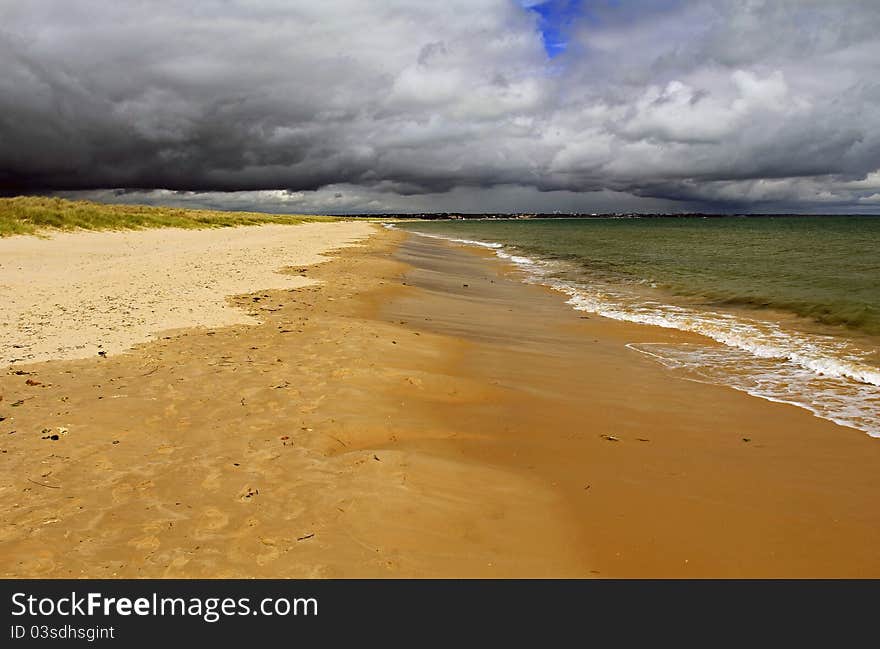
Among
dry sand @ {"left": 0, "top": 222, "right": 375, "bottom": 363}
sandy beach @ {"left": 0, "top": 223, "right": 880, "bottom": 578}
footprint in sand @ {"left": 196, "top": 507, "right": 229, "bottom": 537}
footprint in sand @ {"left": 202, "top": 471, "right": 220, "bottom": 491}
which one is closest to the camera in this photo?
sandy beach @ {"left": 0, "top": 223, "right": 880, "bottom": 578}

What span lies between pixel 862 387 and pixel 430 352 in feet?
23.1

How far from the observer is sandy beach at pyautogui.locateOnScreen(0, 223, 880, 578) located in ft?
12.9

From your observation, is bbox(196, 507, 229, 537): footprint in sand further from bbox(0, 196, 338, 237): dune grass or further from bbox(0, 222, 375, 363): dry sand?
bbox(0, 196, 338, 237): dune grass

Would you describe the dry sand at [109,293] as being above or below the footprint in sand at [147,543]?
above

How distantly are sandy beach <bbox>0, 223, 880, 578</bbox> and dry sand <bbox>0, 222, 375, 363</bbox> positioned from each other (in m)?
0.20

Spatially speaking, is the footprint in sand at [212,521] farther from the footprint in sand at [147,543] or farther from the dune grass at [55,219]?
the dune grass at [55,219]

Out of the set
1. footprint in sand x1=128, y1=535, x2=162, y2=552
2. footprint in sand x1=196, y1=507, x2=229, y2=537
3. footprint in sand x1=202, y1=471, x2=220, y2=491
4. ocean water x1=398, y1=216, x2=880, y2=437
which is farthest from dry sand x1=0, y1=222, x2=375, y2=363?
ocean water x1=398, y1=216, x2=880, y2=437

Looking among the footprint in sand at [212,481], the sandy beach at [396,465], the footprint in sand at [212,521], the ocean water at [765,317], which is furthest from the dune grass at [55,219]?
the footprint in sand at [212,521]

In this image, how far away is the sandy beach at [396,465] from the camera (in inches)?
155

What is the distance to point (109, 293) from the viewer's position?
13398mm

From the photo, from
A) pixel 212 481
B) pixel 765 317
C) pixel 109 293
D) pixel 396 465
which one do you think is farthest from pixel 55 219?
pixel 765 317

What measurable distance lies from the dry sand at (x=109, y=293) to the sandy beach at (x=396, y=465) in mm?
201

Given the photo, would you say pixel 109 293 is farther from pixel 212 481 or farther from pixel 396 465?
pixel 396 465
